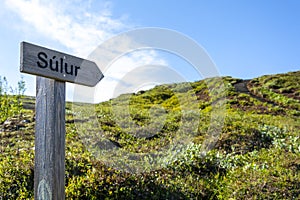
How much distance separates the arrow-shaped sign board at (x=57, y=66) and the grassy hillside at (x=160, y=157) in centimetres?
193

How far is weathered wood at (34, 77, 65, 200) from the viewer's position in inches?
143

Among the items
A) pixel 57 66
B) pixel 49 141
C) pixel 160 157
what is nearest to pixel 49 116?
pixel 49 141

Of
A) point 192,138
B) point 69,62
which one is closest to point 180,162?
point 192,138

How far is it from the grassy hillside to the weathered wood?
5.24 feet

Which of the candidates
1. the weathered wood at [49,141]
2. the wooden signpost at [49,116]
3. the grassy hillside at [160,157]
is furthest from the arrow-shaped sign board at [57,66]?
the grassy hillside at [160,157]

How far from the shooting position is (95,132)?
8.45 metres

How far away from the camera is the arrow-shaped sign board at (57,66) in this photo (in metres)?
3.50

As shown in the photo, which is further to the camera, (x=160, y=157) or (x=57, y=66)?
(x=160, y=157)

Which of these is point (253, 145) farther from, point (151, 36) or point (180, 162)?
point (151, 36)

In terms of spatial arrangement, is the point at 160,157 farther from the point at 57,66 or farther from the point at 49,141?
the point at 57,66

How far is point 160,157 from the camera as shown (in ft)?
22.8

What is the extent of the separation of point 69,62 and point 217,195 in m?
3.46

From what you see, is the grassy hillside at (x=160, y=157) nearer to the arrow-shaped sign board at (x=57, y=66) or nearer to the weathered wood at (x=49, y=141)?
the weathered wood at (x=49, y=141)

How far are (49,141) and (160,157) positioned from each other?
11.7 ft
